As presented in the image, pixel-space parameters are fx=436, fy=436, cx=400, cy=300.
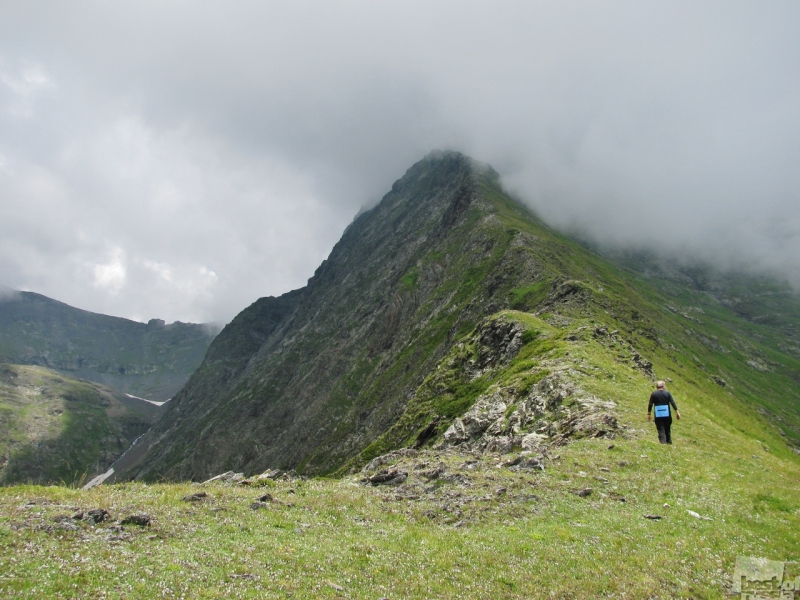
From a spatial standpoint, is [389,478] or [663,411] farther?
[663,411]

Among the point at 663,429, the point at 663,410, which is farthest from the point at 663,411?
the point at 663,429

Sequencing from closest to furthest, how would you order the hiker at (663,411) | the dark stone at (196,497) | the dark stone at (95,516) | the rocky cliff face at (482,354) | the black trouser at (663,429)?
the dark stone at (95,516) < the dark stone at (196,497) < the hiker at (663,411) < the black trouser at (663,429) < the rocky cliff face at (482,354)

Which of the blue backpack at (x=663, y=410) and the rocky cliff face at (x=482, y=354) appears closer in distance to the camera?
the blue backpack at (x=663, y=410)

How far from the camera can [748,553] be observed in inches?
590

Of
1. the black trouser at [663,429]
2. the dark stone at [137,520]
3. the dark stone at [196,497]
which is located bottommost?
the dark stone at [196,497]

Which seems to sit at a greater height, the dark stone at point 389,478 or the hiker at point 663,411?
the hiker at point 663,411

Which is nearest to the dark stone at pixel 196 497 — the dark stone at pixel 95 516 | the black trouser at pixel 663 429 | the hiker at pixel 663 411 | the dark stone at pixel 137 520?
the dark stone at pixel 137 520

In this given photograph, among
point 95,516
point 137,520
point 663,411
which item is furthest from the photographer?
point 663,411

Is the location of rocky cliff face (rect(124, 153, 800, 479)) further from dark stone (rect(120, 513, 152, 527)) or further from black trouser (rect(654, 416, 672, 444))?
dark stone (rect(120, 513, 152, 527))

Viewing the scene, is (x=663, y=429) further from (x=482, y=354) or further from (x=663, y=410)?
(x=482, y=354)

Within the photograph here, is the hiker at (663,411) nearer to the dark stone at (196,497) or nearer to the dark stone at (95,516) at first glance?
the dark stone at (196,497)

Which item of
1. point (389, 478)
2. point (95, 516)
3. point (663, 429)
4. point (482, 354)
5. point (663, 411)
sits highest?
point (482, 354)

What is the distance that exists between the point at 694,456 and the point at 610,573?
56.3ft

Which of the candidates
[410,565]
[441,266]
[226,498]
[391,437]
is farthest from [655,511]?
[441,266]
